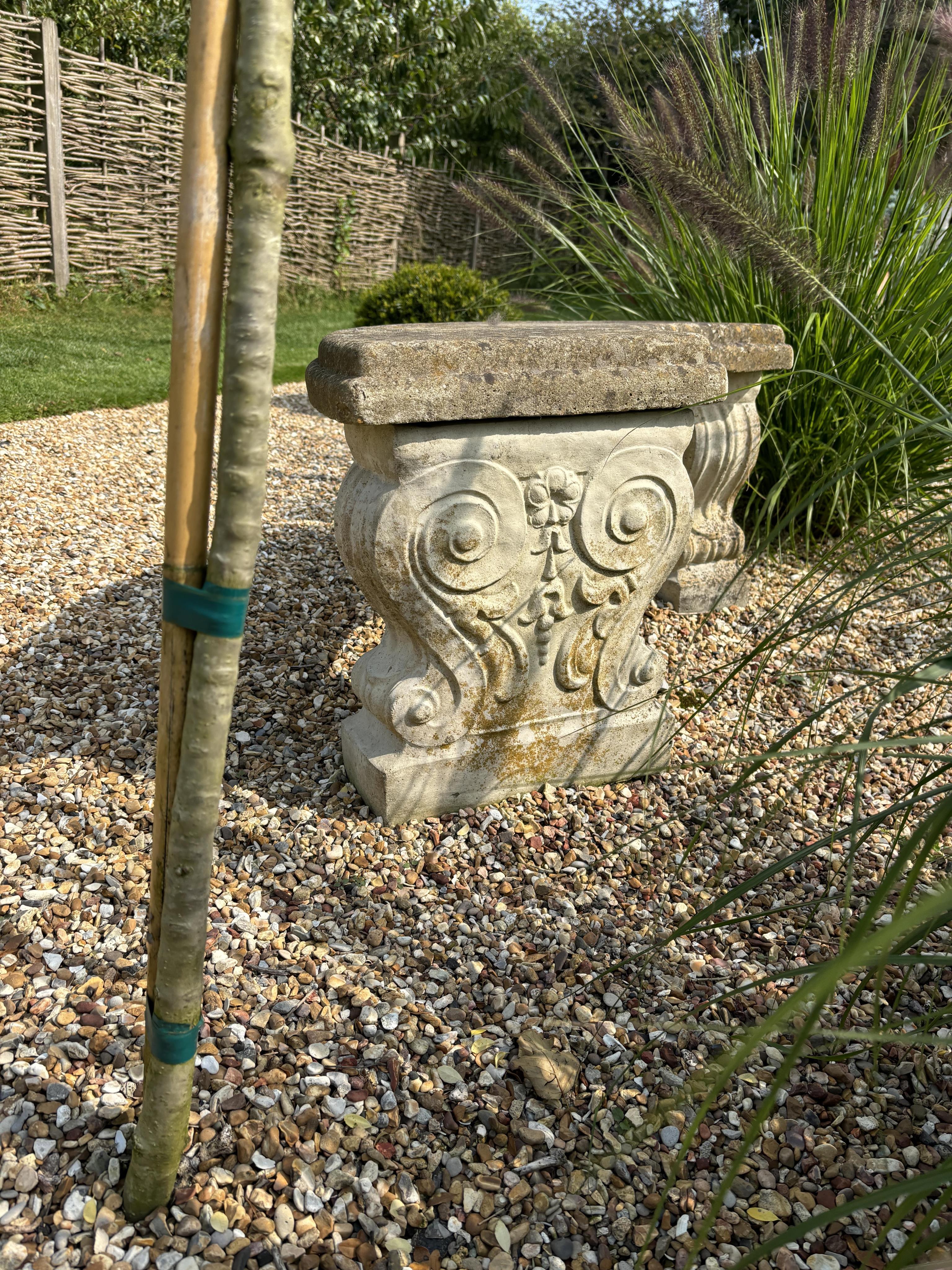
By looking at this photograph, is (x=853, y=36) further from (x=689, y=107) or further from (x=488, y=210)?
(x=488, y=210)

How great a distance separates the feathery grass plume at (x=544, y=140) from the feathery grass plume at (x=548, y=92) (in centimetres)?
7

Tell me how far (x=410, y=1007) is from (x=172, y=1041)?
0.65m

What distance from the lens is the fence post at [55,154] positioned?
795 cm

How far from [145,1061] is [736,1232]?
0.92m

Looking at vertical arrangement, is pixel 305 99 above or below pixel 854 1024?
above

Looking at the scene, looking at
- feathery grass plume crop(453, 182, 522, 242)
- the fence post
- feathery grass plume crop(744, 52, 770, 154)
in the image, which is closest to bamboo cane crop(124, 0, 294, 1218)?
feathery grass plume crop(453, 182, 522, 242)

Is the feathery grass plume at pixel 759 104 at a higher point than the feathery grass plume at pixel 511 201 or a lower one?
higher

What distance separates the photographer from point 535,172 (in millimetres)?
3277

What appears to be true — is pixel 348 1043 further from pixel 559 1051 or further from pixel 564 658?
pixel 564 658

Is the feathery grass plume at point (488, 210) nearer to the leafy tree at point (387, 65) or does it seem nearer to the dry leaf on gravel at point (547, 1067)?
the dry leaf on gravel at point (547, 1067)

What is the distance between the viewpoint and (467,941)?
2.01 m

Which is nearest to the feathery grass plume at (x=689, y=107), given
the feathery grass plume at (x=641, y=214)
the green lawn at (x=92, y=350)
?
the feathery grass plume at (x=641, y=214)

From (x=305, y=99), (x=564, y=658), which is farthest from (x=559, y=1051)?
(x=305, y=99)

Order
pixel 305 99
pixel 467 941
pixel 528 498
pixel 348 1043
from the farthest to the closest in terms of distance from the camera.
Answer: pixel 305 99 → pixel 528 498 → pixel 467 941 → pixel 348 1043
